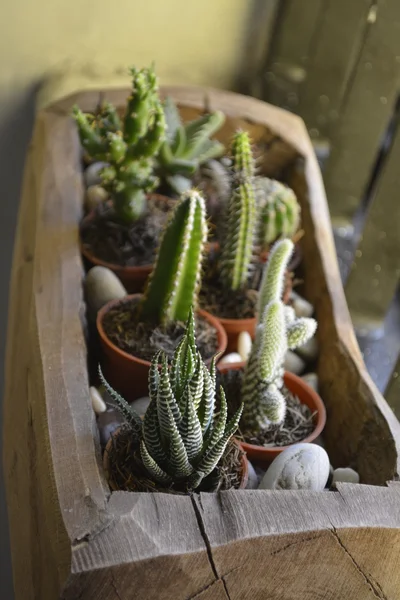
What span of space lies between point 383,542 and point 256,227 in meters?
0.73

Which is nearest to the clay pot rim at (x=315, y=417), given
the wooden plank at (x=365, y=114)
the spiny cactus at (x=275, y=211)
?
the spiny cactus at (x=275, y=211)

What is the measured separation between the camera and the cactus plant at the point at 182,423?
0.83 metres

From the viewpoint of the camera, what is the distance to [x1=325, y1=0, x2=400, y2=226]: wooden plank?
158 centimetres

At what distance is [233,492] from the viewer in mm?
793

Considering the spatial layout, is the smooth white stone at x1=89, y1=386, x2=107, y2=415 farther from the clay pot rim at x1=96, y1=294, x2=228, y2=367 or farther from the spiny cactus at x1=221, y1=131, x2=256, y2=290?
the spiny cactus at x1=221, y1=131, x2=256, y2=290

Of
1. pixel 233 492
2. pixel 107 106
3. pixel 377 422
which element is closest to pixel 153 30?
pixel 107 106

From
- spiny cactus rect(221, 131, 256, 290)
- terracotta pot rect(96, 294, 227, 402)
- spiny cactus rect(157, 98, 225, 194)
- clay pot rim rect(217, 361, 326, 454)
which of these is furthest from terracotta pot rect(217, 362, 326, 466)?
spiny cactus rect(157, 98, 225, 194)

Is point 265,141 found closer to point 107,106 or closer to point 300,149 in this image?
point 300,149

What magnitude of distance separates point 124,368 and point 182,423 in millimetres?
298

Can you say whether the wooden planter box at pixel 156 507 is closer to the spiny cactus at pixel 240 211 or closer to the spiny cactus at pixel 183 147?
the spiny cactus at pixel 240 211

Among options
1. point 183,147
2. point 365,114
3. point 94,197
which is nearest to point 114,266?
point 94,197

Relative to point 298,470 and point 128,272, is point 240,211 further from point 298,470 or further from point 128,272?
point 298,470

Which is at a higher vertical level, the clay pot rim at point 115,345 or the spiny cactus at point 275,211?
the spiny cactus at point 275,211

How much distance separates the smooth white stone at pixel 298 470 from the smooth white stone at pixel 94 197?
68 cm
